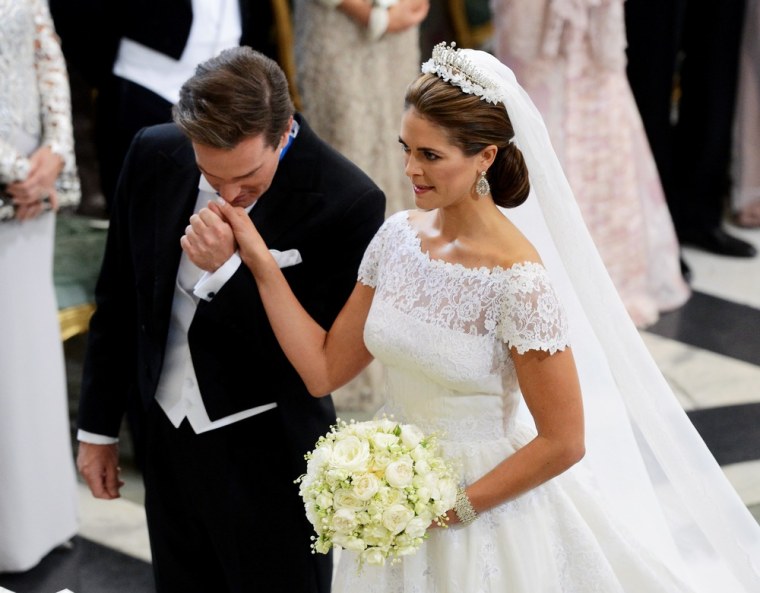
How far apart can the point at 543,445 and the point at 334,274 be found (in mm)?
662

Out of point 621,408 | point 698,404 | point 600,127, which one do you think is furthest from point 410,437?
point 600,127

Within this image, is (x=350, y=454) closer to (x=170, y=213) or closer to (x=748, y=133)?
(x=170, y=213)

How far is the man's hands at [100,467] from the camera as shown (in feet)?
10.1

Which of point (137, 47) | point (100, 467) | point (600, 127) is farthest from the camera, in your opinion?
point (600, 127)

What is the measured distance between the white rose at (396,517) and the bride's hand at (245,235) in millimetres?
617

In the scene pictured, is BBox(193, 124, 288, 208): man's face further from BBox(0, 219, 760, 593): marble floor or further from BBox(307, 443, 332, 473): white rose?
BBox(0, 219, 760, 593): marble floor

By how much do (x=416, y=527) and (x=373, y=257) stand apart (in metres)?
0.64

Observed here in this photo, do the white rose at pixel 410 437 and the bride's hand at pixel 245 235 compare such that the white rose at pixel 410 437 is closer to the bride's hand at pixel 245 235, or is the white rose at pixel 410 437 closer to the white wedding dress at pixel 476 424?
the white wedding dress at pixel 476 424

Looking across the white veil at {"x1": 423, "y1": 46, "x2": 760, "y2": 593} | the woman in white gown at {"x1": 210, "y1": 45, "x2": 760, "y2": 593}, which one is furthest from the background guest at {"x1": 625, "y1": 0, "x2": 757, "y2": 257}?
the woman in white gown at {"x1": 210, "y1": 45, "x2": 760, "y2": 593}

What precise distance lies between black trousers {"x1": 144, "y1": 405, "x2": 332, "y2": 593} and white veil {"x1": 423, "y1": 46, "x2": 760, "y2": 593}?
70cm

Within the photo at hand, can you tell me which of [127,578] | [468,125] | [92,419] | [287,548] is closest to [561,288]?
[468,125]

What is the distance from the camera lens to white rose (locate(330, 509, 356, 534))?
233cm

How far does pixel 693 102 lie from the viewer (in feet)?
22.6

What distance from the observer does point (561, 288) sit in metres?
2.81
